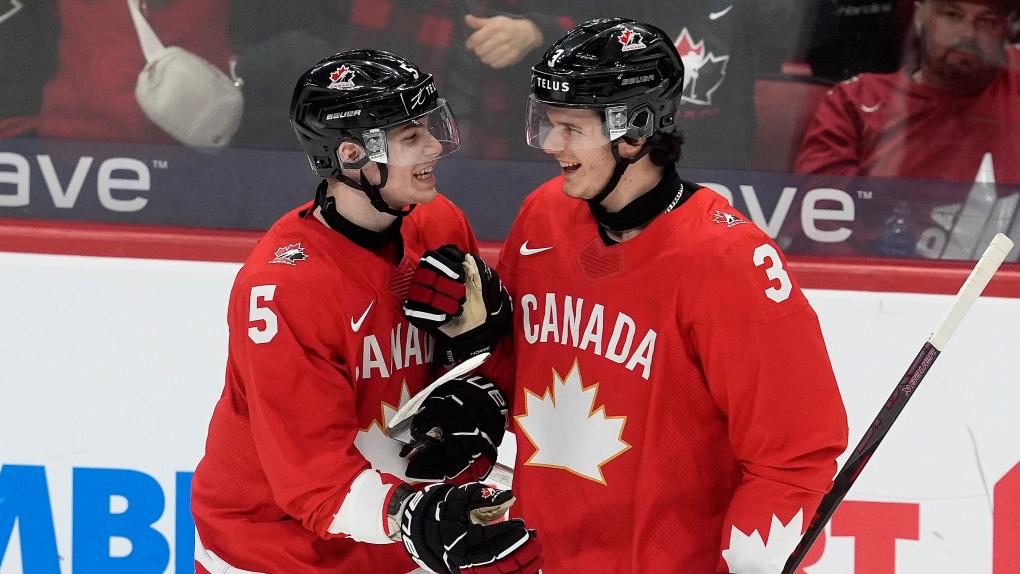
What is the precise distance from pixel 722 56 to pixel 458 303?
1.24 metres

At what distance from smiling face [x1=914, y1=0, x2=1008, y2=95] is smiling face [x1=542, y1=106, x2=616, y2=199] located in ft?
4.11

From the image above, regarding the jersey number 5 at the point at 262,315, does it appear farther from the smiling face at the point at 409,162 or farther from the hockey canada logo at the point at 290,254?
the smiling face at the point at 409,162

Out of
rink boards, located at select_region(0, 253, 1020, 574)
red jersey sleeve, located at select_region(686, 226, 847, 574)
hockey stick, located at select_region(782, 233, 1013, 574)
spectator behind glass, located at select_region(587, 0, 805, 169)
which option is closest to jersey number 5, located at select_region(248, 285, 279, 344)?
red jersey sleeve, located at select_region(686, 226, 847, 574)

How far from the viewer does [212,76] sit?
8.95ft

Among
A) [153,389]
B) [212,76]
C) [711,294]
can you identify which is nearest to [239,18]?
[212,76]

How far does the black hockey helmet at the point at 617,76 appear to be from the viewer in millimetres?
1635

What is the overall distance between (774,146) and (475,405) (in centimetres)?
123

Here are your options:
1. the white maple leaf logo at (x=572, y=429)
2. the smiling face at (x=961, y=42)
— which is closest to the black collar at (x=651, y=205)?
the white maple leaf logo at (x=572, y=429)

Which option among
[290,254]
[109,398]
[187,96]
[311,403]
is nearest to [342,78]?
[290,254]

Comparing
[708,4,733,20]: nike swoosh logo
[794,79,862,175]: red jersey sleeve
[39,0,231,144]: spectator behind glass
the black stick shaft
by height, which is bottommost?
the black stick shaft

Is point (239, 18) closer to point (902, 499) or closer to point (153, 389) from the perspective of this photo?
point (153, 389)

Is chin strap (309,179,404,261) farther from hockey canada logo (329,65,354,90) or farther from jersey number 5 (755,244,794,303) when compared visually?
jersey number 5 (755,244,794,303)

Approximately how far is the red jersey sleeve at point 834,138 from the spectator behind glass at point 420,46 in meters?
0.64

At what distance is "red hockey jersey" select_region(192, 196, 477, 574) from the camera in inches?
66.0
